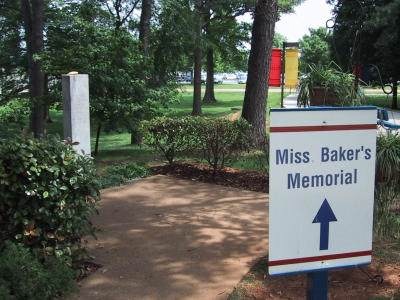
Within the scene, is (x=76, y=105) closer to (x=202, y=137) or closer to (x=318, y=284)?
(x=202, y=137)

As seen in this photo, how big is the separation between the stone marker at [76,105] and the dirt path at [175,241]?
41.5 inches

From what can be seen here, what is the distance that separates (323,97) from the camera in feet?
17.1

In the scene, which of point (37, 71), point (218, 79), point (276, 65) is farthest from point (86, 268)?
point (218, 79)

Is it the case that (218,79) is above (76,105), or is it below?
above

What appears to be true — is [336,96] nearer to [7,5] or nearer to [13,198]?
[13,198]

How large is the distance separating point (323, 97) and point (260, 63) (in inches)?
272

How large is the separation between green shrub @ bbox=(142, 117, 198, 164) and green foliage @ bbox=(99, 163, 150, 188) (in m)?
0.51

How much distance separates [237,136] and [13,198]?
5.08m

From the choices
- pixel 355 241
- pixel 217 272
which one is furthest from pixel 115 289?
pixel 355 241

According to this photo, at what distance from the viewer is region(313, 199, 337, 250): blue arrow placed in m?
2.15

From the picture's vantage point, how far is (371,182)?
2242 mm

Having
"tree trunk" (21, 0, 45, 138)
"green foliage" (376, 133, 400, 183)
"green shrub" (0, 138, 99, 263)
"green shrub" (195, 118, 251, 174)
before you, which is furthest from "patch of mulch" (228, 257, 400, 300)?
"tree trunk" (21, 0, 45, 138)

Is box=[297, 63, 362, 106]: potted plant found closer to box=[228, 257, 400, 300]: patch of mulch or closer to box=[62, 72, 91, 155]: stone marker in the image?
box=[228, 257, 400, 300]: patch of mulch

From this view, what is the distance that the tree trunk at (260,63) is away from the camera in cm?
1190
